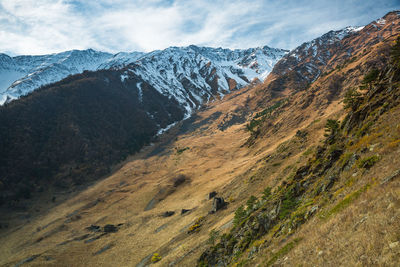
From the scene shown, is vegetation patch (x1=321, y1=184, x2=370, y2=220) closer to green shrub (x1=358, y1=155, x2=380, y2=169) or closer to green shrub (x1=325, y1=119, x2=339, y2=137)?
green shrub (x1=358, y1=155, x2=380, y2=169)

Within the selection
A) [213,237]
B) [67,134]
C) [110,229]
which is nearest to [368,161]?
[213,237]

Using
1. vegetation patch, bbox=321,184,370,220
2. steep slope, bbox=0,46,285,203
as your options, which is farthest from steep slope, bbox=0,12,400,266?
steep slope, bbox=0,46,285,203

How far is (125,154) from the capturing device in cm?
12650

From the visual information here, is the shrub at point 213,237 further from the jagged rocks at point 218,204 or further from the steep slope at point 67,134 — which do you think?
the steep slope at point 67,134

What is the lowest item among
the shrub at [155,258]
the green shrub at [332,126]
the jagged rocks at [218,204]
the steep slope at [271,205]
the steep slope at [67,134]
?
the shrub at [155,258]

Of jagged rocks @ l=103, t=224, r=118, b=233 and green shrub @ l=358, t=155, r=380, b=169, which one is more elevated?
green shrub @ l=358, t=155, r=380, b=169

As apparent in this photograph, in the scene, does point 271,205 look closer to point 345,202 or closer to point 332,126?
point 345,202

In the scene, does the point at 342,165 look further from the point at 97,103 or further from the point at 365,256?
the point at 97,103

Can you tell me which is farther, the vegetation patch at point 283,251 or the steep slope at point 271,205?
the vegetation patch at point 283,251

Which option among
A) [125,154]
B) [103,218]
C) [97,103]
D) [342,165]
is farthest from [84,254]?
[97,103]

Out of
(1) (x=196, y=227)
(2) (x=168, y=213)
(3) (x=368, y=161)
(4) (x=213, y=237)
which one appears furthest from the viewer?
(2) (x=168, y=213)

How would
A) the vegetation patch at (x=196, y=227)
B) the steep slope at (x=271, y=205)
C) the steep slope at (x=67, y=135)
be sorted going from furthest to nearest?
the steep slope at (x=67, y=135) < the vegetation patch at (x=196, y=227) < the steep slope at (x=271, y=205)

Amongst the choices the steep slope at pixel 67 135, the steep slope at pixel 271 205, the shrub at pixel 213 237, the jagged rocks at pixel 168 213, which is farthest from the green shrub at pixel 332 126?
the steep slope at pixel 67 135

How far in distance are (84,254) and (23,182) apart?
77.1 meters
